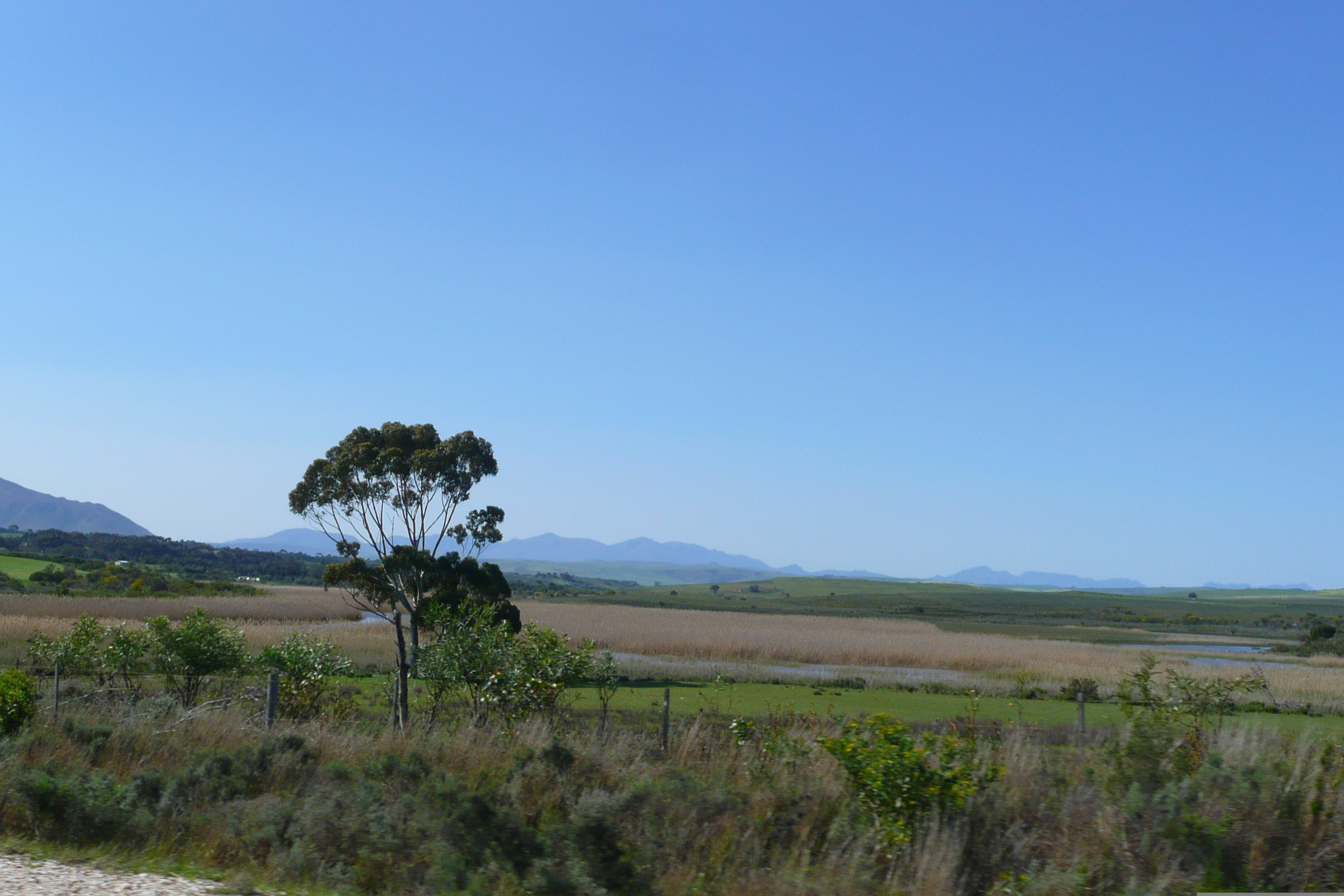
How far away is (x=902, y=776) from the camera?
8320 millimetres

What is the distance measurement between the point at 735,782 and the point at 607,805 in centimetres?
159

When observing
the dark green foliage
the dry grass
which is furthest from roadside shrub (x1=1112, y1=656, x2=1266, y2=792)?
the dark green foliage

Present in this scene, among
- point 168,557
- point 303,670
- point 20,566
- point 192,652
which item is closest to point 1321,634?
point 303,670

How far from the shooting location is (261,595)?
87875 millimetres

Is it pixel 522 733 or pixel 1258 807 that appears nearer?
pixel 1258 807

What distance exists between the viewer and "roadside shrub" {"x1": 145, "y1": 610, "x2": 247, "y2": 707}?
780 inches

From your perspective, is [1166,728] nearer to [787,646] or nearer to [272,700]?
[272,700]

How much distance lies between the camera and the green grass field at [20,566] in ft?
314

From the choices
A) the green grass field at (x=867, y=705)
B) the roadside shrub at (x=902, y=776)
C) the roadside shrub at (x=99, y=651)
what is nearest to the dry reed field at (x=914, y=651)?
the green grass field at (x=867, y=705)

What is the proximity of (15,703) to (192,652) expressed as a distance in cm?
840

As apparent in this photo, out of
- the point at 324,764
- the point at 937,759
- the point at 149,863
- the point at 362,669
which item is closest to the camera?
the point at 149,863

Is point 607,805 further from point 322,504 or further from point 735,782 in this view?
point 322,504

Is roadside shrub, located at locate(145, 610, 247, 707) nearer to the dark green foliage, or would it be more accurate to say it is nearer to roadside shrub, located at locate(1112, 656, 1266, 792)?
roadside shrub, located at locate(1112, 656, 1266, 792)

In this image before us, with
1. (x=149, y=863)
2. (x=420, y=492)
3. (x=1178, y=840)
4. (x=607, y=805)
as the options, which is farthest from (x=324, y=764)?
(x=420, y=492)
